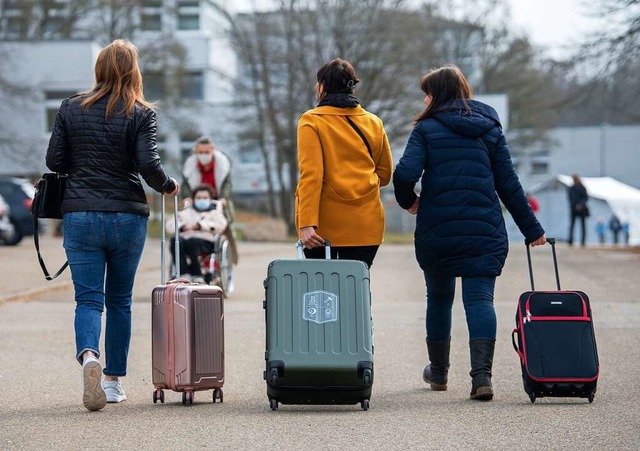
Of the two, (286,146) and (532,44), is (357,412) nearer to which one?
(286,146)

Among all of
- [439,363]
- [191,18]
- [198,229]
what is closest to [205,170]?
[198,229]

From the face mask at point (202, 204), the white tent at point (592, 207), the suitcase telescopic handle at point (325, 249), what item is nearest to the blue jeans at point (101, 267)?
the suitcase telescopic handle at point (325, 249)

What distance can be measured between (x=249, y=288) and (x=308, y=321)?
1082 cm

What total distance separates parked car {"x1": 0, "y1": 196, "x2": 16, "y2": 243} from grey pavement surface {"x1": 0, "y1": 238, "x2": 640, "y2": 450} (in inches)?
631

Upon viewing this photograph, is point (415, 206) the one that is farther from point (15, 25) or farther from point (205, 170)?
point (15, 25)

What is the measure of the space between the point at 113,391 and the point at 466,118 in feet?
7.79

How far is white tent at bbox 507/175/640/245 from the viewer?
2293 inches

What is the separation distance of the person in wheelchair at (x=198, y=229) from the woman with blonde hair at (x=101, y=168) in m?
7.34

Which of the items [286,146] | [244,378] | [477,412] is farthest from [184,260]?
[286,146]

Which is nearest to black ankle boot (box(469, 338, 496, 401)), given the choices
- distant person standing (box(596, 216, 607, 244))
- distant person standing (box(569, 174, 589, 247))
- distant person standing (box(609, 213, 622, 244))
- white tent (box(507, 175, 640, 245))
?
distant person standing (box(569, 174, 589, 247))

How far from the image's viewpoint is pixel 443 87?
7.59m

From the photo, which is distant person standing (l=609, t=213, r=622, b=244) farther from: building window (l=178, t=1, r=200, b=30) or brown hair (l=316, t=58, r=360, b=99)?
brown hair (l=316, t=58, r=360, b=99)

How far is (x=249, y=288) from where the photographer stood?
58.0ft

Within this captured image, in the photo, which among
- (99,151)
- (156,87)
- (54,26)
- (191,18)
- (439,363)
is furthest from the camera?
→ (191,18)
